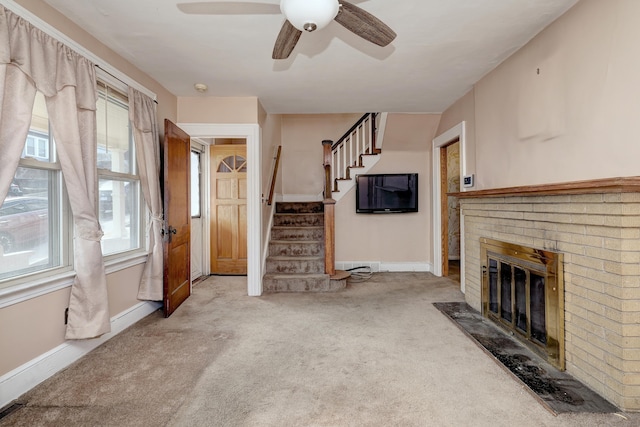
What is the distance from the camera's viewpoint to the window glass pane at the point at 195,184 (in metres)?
4.64

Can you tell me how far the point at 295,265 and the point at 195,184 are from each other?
2029 millimetres

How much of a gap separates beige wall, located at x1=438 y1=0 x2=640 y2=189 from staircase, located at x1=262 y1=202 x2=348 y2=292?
2.32 metres

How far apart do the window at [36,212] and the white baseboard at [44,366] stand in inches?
22.5

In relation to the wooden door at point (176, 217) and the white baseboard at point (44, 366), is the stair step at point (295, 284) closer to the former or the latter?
the wooden door at point (176, 217)

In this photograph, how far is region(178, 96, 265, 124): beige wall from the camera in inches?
146

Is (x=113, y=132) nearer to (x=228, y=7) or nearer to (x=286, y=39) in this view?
(x=228, y=7)

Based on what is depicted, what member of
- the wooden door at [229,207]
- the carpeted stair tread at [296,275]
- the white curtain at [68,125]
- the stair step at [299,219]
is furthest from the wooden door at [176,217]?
the stair step at [299,219]

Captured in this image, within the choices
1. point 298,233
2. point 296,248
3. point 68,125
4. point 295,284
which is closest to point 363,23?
point 68,125

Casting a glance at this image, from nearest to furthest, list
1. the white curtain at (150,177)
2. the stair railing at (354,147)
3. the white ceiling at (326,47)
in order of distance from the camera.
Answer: the white ceiling at (326,47) < the white curtain at (150,177) < the stair railing at (354,147)

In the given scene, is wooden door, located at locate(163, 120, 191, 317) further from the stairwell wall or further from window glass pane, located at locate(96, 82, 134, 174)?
the stairwell wall

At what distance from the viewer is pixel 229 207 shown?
4.86 m

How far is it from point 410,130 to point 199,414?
4.33 m

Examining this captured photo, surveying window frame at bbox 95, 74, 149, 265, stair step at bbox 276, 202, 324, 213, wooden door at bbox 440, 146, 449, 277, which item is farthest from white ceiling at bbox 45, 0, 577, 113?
stair step at bbox 276, 202, 324, 213

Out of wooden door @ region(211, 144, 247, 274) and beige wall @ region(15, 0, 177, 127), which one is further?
wooden door @ region(211, 144, 247, 274)
